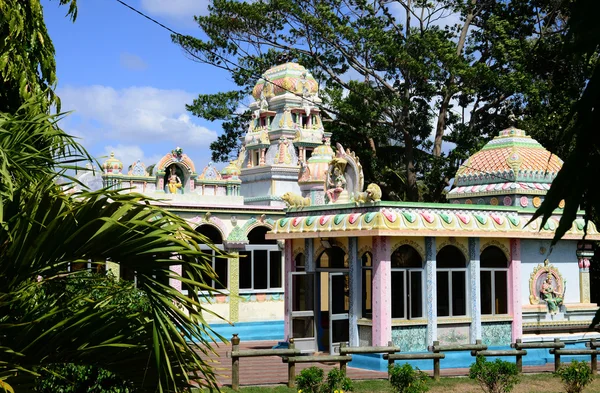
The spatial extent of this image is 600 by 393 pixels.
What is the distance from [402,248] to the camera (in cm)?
1712

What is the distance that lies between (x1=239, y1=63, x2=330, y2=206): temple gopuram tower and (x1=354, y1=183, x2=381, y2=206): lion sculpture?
1183cm

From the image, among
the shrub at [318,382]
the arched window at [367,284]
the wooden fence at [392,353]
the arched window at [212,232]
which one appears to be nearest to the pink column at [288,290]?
the arched window at [367,284]

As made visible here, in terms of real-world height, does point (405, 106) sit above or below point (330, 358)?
above

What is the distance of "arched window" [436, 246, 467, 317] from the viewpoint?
17.6 metres

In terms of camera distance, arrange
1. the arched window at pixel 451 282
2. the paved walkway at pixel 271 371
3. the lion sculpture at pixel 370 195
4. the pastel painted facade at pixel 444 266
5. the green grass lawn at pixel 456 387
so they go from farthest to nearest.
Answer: the arched window at pixel 451 282
the pastel painted facade at pixel 444 266
the lion sculpture at pixel 370 195
the paved walkway at pixel 271 371
the green grass lawn at pixel 456 387

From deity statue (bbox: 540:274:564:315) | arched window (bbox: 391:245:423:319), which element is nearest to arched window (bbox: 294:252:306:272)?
arched window (bbox: 391:245:423:319)

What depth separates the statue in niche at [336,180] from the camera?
1850 centimetres

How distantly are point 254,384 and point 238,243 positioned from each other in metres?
9.17

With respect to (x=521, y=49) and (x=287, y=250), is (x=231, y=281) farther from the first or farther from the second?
(x=521, y=49)

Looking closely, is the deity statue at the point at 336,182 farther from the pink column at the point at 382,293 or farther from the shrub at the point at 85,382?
the shrub at the point at 85,382

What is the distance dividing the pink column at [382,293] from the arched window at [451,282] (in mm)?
1452

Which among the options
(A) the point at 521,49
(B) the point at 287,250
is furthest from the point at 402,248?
(A) the point at 521,49

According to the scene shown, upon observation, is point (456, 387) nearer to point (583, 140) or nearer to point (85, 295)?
point (85, 295)

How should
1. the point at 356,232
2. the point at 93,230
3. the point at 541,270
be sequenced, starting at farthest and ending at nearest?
the point at 541,270
the point at 356,232
the point at 93,230
